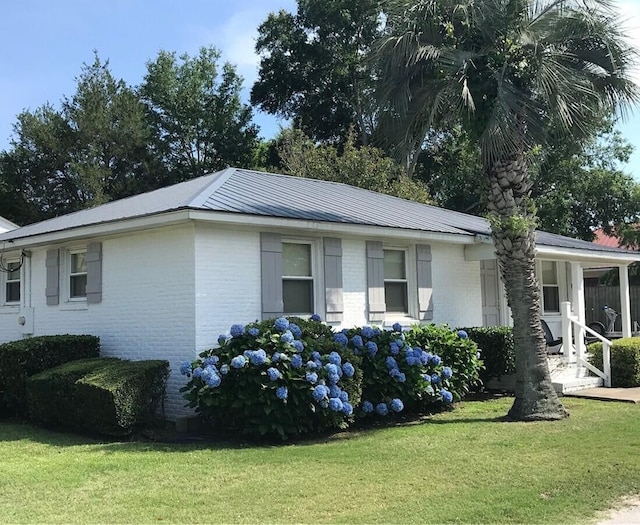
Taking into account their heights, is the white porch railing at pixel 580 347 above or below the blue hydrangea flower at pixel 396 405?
above

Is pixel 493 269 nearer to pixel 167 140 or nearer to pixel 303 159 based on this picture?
pixel 303 159

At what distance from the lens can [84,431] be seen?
1018 centimetres

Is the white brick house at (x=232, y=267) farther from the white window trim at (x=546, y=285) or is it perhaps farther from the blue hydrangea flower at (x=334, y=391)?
the blue hydrangea flower at (x=334, y=391)

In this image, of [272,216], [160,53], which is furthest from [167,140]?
[272,216]

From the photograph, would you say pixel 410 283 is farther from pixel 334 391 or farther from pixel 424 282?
pixel 334 391

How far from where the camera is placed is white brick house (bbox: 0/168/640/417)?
10.8 meters

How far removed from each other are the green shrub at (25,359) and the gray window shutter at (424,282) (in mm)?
6376

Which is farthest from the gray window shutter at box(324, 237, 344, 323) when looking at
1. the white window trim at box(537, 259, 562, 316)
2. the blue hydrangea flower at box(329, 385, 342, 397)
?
the white window trim at box(537, 259, 562, 316)

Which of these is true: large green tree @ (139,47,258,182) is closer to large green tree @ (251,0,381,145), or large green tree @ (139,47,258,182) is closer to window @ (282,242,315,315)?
large green tree @ (251,0,381,145)

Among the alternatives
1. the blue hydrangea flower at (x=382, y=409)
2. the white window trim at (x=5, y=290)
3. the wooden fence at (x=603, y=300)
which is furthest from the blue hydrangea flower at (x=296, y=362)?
the wooden fence at (x=603, y=300)

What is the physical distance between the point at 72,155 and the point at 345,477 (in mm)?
26767

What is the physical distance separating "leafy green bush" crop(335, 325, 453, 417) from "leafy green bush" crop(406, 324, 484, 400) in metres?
0.31

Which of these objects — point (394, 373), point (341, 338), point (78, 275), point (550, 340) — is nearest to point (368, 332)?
point (341, 338)

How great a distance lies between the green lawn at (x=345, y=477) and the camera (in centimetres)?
583
